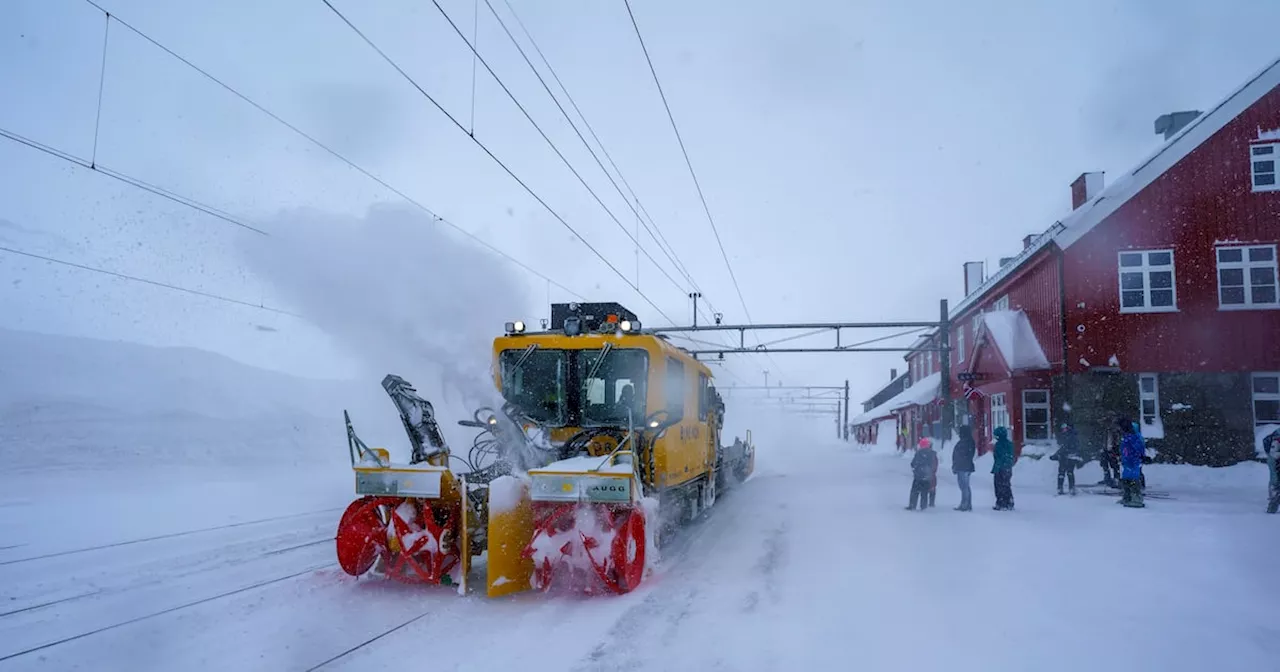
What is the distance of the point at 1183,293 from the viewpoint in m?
19.5

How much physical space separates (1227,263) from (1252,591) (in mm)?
16630

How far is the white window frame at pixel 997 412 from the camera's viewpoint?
921 inches

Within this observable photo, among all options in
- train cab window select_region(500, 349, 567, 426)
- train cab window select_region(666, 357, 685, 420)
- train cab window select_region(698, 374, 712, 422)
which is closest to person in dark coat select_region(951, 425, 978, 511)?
train cab window select_region(698, 374, 712, 422)

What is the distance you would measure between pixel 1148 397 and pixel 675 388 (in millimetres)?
16776

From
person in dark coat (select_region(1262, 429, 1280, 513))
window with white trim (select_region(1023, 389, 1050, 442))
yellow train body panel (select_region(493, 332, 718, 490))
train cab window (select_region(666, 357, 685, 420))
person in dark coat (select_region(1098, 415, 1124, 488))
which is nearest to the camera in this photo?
yellow train body panel (select_region(493, 332, 718, 490))

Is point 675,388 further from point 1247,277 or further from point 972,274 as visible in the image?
point 972,274

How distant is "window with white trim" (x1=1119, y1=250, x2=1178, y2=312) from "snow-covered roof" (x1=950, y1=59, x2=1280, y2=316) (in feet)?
4.48

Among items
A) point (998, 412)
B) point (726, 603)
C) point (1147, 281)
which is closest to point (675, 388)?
point (726, 603)

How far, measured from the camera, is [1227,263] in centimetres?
1945

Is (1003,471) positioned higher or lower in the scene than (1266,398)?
lower

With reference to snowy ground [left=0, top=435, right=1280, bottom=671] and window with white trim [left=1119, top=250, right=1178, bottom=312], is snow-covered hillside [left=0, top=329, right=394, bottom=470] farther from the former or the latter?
window with white trim [left=1119, top=250, right=1178, bottom=312]

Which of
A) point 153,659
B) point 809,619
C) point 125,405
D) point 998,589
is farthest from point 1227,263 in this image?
point 125,405

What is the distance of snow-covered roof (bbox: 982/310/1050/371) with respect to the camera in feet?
70.5

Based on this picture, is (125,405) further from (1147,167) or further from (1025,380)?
(1147,167)
